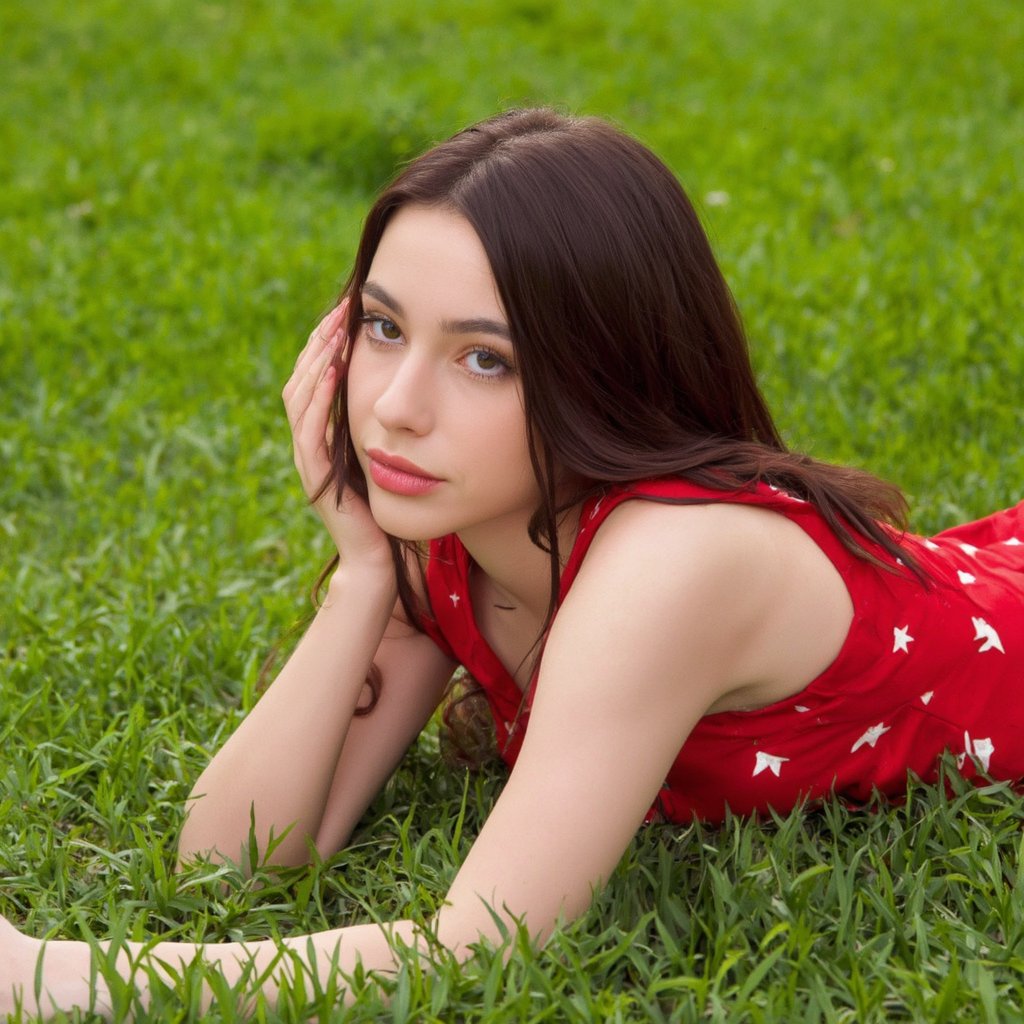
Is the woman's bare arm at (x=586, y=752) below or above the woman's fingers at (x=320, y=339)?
below

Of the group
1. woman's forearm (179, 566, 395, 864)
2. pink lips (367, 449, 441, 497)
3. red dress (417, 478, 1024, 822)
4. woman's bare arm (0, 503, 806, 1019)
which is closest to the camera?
woman's bare arm (0, 503, 806, 1019)

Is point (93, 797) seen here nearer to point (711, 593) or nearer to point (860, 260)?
point (711, 593)

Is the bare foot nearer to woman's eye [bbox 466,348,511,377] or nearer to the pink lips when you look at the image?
the pink lips

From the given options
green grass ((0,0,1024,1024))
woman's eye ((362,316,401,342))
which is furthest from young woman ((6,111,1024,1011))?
green grass ((0,0,1024,1024))

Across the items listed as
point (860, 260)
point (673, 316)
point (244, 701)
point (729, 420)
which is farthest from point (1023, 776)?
point (860, 260)

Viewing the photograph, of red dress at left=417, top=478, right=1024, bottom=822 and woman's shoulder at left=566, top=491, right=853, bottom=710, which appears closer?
woman's shoulder at left=566, top=491, right=853, bottom=710

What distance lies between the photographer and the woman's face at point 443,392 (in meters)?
1.90

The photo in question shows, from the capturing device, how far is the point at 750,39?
6.91m

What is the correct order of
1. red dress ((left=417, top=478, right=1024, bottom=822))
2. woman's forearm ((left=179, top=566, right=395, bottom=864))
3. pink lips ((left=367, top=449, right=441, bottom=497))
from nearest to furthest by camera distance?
pink lips ((left=367, top=449, right=441, bottom=497)), red dress ((left=417, top=478, right=1024, bottom=822)), woman's forearm ((left=179, top=566, right=395, bottom=864))

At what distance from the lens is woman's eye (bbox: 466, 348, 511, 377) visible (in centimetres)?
191

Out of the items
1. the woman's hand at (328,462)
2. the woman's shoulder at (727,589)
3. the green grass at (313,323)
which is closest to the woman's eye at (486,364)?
the woman's shoulder at (727,589)

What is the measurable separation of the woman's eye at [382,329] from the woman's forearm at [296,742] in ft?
1.39

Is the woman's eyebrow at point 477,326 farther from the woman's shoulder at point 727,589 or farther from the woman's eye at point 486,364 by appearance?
the woman's shoulder at point 727,589

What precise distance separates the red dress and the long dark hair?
8 cm
